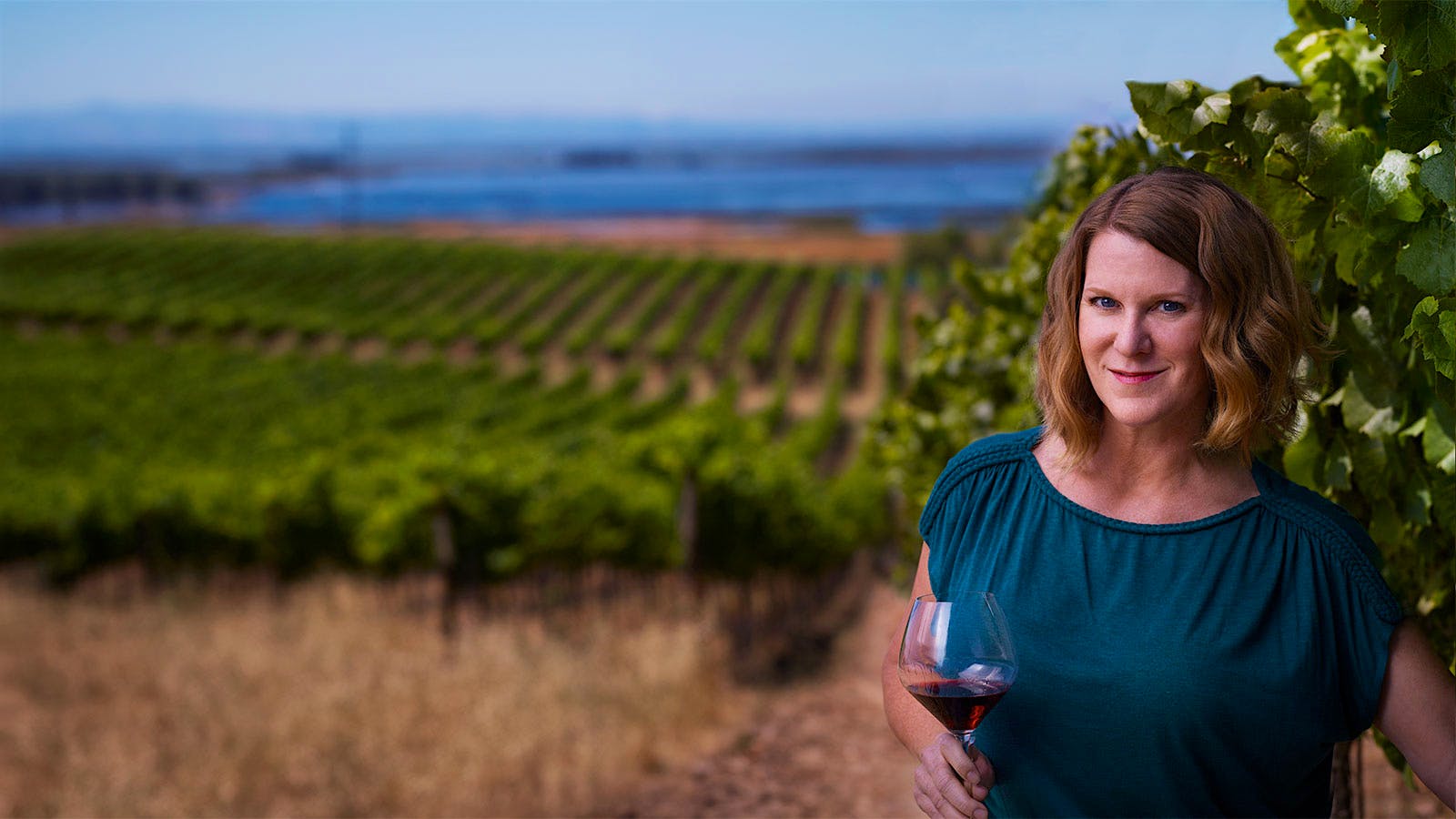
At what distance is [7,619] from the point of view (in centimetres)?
1492

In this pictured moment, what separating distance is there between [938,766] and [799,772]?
5.26 meters

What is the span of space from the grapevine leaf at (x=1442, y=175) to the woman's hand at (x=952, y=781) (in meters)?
1.00

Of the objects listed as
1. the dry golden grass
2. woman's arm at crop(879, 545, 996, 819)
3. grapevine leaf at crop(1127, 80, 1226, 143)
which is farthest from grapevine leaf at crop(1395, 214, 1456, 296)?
the dry golden grass

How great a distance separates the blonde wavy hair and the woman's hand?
0.45 m

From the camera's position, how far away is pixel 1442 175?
157cm

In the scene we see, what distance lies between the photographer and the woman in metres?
1.56

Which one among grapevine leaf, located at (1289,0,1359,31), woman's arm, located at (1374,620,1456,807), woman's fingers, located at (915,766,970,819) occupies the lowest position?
woman's fingers, located at (915,766,970,819)

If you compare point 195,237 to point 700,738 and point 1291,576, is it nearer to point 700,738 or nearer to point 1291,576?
point 700,738

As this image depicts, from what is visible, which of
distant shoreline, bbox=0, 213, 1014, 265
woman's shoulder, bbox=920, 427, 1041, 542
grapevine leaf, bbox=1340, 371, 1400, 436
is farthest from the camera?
distant shoreline, bbox=0, 213, 1014, 265

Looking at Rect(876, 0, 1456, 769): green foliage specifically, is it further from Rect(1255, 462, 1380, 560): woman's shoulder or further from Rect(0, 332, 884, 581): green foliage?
Rect(0, 332, 884, 581): green foliage

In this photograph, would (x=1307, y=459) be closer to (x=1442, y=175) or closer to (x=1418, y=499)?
(x=1418, y=499)

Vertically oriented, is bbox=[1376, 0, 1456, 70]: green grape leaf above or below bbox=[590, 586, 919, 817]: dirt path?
above

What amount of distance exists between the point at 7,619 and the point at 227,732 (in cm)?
638

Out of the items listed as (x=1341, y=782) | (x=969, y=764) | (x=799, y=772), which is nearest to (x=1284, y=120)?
(x=969, y=764)
